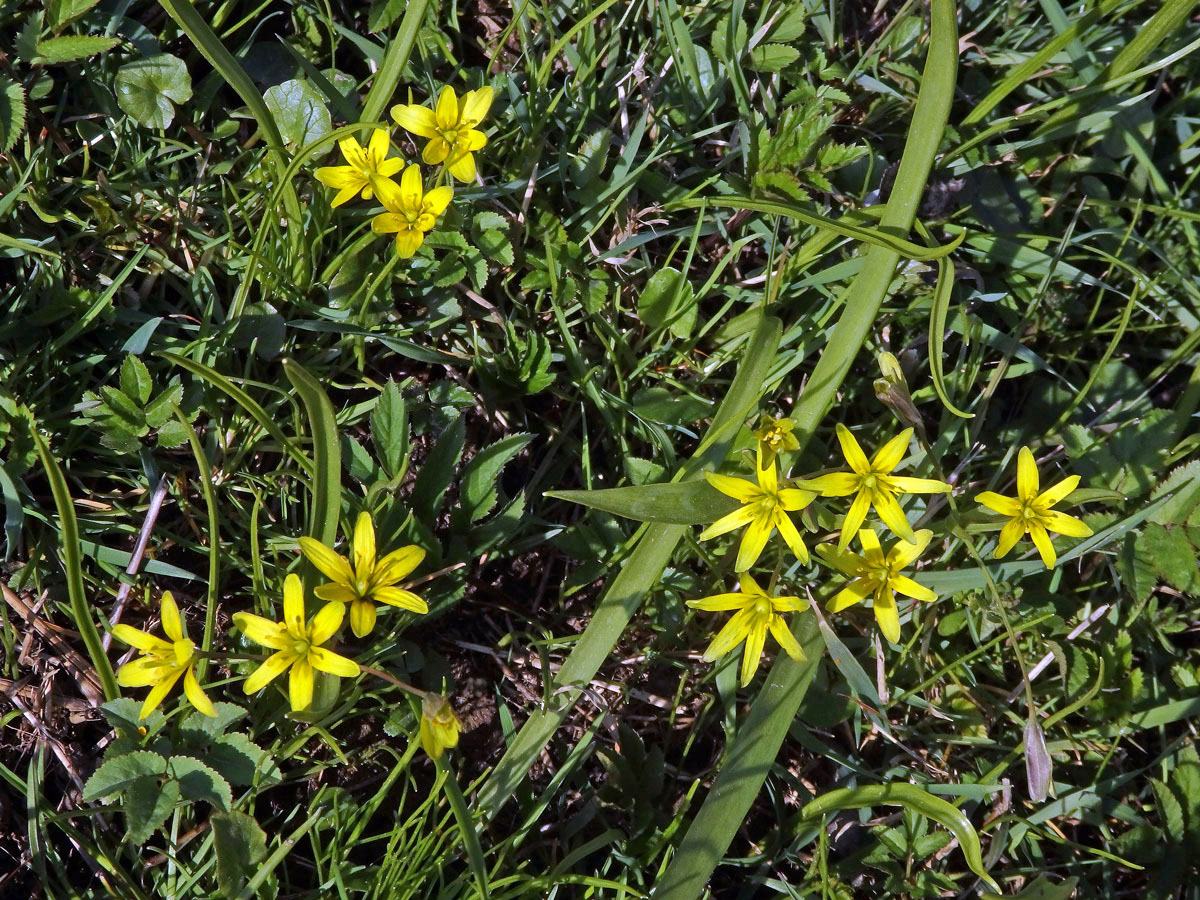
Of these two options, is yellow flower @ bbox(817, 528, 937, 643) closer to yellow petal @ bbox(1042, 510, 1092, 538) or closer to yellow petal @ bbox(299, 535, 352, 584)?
yellow petal @ bbox(1042, 510, 1092, 538)

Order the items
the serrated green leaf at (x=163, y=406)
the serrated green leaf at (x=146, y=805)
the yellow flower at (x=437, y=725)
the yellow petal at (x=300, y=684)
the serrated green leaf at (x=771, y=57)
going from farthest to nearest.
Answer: the serrated green leaf at (x=771, y=57) < the serrated green leaf at (x=163, y=406) < the serrated green leaf at (x=146, y=805) < the yellow petal at (x=300, y=684) < the yellow flower at (x=437, y=725)

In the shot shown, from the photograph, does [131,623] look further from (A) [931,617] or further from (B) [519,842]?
(A) [931,617]

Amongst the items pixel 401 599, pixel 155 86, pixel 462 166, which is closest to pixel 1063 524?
pixel 401 599

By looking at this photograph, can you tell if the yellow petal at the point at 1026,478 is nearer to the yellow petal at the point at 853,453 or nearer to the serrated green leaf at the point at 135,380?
the yellow petal at the point at 853,453

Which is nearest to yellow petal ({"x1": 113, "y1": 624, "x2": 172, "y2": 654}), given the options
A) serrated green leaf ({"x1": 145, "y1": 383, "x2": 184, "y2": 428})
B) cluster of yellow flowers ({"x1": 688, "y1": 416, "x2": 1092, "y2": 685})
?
serrated green leaf ({"x1": 145, "y1": 383, "x2": 184, "y2": 428})

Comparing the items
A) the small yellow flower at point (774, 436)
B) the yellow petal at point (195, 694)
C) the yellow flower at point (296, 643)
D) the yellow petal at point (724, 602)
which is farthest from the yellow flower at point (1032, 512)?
the yellow petal at point (195, 694)

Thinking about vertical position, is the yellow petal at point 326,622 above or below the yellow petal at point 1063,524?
below

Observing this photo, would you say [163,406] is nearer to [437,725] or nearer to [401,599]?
[401,599]
